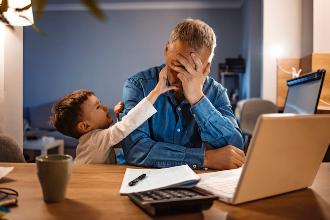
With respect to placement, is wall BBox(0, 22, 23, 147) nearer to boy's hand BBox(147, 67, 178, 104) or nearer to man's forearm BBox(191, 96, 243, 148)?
boy's hand BBox(147, 67, 178, 104)

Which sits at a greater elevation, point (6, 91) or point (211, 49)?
point (211, 49)

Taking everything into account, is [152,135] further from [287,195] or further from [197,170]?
[287,195]

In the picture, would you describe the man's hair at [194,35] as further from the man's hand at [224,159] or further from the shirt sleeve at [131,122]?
the man's hand at [224,159]

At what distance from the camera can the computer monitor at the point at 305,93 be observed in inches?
39.2

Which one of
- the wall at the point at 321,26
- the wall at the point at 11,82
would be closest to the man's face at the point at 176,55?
the wall at the point at 11,82

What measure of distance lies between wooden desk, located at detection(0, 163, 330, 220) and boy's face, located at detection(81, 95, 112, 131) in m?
0.42

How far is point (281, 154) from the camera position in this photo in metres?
0.70

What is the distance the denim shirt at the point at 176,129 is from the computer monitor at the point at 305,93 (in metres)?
0.22

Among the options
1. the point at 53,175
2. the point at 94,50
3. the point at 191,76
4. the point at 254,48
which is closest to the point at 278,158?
the point at 53,175

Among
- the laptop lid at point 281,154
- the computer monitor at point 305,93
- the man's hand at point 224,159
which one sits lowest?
the man's hand at point 224,159

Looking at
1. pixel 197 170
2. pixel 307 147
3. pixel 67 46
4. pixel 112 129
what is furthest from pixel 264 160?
pixel 67 46

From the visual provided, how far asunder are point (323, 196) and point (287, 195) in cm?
8

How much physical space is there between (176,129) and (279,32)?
2770 mm

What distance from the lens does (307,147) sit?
758 millimetres
